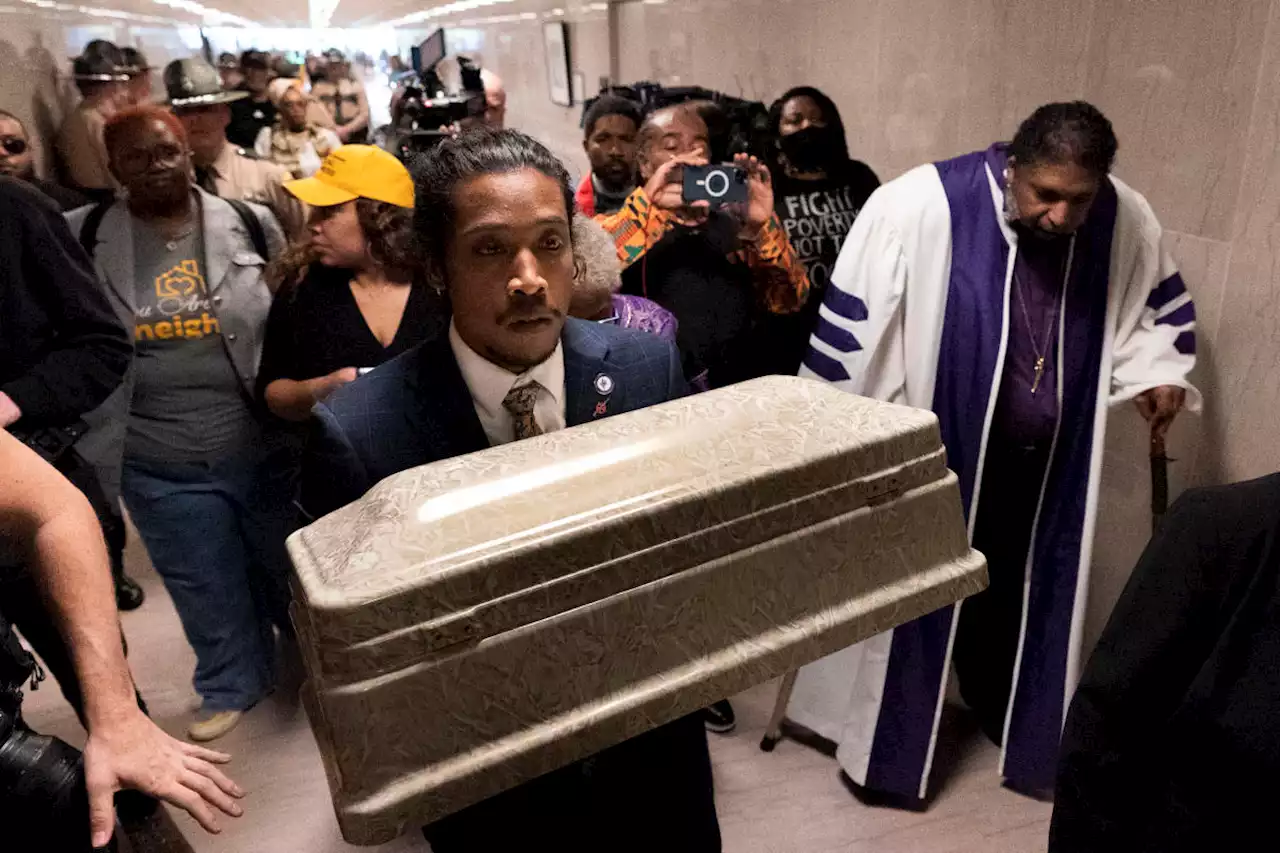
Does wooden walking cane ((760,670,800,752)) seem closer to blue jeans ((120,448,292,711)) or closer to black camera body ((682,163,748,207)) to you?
black camera body ((682,163,748,207))

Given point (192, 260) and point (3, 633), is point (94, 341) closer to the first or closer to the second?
point (192, 260)

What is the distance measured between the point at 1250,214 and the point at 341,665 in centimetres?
194

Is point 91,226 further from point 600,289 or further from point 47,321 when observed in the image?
point 600,289

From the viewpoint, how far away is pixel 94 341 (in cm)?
168

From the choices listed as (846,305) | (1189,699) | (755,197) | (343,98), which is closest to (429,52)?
(343,98)

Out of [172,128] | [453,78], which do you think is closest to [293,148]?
[453,78]

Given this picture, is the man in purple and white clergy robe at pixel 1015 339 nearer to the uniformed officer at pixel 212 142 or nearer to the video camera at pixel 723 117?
the video camera at pixel 723 117

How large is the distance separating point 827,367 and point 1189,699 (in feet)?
3.60

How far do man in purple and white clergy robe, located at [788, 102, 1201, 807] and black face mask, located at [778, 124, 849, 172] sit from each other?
1.52 ft

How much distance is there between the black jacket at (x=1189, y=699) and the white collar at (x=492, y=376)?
66 cm

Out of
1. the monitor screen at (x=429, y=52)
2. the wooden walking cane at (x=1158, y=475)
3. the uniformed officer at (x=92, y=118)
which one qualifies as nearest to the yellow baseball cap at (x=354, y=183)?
the uniformed officer at (x=92, y=118)

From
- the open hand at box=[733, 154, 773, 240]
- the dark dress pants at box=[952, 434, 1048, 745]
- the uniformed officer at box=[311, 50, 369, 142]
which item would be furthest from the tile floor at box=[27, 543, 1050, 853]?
the uniformed officer at box=[311, 50, 369, 142]

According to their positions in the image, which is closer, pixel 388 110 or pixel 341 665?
pixel 341 665

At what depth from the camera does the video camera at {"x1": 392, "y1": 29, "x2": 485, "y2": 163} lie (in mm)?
3311
